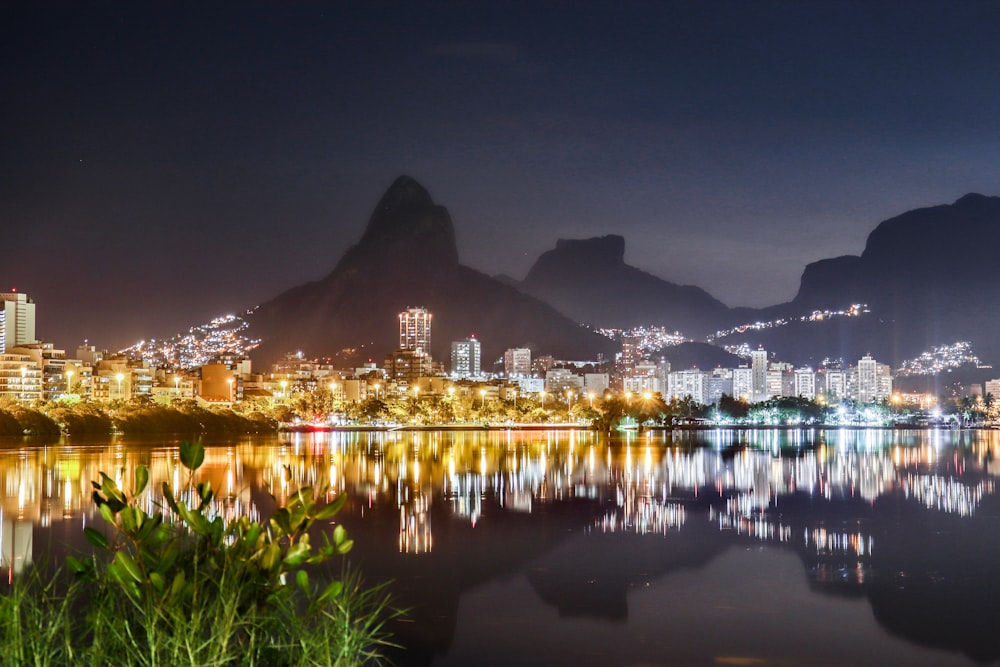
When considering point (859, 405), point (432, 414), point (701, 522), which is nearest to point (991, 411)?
point (859, 405)

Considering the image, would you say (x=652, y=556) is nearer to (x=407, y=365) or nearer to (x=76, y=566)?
(x=76, y=566)

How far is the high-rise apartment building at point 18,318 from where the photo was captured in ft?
358

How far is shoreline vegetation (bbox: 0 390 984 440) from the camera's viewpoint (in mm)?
54938

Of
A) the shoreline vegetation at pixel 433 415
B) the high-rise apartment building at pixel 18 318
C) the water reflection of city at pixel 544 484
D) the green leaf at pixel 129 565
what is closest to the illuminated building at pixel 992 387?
the shoreline vegetation at pixel 433 415

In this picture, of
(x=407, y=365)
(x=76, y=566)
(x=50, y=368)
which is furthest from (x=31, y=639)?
(x=407, y=365)

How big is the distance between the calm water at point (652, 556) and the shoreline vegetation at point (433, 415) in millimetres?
29631

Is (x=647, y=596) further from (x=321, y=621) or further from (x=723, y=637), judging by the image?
(x=321, y=621)

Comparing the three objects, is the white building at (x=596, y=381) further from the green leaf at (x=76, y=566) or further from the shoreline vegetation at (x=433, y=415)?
the green leaf at (x=76, y=566)

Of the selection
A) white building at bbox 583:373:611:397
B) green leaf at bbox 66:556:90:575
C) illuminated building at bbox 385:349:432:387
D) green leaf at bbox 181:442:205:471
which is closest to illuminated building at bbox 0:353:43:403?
illuminated building at bbox 385:349:432:387

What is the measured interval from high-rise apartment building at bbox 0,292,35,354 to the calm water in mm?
91157

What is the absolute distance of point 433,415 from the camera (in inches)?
3588

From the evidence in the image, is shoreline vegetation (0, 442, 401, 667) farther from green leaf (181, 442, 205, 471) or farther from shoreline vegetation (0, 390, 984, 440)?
shoreline vegetation (0, 390, 984, 440)

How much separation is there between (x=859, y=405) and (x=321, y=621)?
136 meters

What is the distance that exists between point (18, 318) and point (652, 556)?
113 meters
